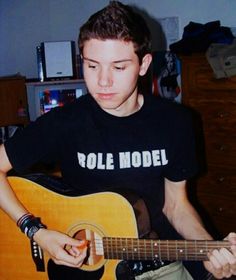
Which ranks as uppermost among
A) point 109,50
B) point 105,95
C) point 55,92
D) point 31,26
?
point 31,26

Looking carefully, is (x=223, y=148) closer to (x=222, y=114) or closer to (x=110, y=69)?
(x=222, y=114)

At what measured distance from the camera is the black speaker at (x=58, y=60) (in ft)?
9.41

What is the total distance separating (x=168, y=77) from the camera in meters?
2.86

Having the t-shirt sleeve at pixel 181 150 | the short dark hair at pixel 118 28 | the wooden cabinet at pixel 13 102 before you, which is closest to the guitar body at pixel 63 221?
the t-shirt sleeve at pixel 181 150

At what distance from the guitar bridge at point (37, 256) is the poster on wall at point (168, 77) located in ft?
5.69

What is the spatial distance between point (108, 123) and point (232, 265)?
540 mm

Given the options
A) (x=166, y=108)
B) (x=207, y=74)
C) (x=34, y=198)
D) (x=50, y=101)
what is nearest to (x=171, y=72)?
(x=207, y=74)

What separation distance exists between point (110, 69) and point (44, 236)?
→ 21.2 inches

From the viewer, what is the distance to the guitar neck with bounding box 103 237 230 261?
44.0 inches

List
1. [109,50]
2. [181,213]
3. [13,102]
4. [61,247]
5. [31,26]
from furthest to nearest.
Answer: [31,26]
[13,102]
[181,213]
[61,247]
[109,50]

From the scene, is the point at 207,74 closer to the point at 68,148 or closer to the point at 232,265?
the point at 68,148

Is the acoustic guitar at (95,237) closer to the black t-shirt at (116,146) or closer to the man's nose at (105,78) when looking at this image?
the black t-shirt at (116,146)

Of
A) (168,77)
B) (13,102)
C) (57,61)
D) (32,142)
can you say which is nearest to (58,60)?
(57,61)

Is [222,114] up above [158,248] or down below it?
above
